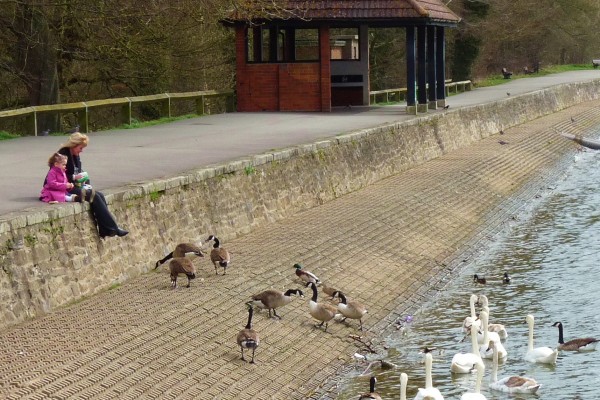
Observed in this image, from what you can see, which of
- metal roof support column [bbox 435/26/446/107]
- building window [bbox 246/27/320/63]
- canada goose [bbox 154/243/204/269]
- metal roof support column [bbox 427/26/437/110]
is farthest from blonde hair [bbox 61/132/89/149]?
metal roof support column [bbox 435/26/446/107]

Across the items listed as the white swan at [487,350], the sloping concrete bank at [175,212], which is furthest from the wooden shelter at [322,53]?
the white swan at [487,350]

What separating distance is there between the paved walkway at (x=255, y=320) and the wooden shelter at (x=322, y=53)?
370 inches

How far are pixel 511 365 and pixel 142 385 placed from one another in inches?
238

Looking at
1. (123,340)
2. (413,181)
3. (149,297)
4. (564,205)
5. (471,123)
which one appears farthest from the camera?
(471,123)

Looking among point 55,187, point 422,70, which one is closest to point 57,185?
point 55,187

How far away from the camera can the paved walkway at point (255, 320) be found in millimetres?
12484

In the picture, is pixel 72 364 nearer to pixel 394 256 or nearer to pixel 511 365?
pixel 511 365

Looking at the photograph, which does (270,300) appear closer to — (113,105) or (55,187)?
(55,187)

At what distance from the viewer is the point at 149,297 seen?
15602mm

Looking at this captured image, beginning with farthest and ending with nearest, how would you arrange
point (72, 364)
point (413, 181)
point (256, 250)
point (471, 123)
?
point (471, 123)
point (413, 181)
point (256, 250)
point (72, 364)

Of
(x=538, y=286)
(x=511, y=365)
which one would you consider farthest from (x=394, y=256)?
(x=511, y=365)

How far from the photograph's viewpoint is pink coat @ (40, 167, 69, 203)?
16.2 meters

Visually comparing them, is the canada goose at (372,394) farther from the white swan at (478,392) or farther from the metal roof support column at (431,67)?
the metal roof support column at (431,67)

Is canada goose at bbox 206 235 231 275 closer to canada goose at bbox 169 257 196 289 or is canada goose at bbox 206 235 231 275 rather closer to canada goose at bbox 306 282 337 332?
canada goose at bbox 169 257 196 289
